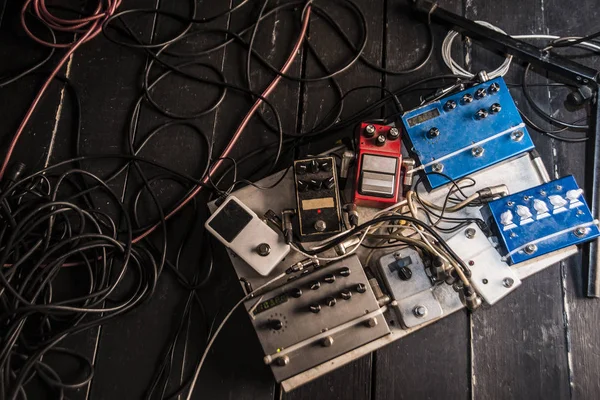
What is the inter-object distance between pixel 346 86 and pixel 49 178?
94cm

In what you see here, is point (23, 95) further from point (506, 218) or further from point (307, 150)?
point (506, 218)

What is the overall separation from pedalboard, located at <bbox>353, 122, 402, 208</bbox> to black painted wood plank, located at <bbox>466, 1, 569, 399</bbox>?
47 centimetres

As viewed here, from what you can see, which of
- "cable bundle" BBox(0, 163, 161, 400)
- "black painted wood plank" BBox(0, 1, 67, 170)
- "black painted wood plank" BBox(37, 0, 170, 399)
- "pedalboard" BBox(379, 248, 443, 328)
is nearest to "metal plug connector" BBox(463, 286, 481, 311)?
"pedalboard" BBox(379, 248, 443, 328)

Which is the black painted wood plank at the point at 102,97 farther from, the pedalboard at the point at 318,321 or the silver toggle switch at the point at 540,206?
the silver toggle switch at the point at 540,206

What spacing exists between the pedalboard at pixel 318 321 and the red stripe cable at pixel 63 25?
92cm

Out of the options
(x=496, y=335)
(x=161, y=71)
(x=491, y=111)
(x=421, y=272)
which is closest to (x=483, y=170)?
(x=491, y=111)

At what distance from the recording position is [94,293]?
1.14 m

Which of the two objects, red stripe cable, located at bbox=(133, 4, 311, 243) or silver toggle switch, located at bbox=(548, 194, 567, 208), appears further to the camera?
red stripe cable, located at bbox=(133, 4, 311, 243)

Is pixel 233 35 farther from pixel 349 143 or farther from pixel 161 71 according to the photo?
pixel 349 143

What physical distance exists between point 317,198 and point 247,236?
0.66 feet

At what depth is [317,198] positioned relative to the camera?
1.16 m

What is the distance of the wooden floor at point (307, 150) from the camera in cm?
128

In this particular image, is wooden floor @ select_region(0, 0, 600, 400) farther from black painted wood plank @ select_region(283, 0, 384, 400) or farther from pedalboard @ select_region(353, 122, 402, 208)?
pedalboard @ select_region(353, 122, 402, 208)

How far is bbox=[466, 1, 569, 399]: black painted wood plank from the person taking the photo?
4.23 ft
